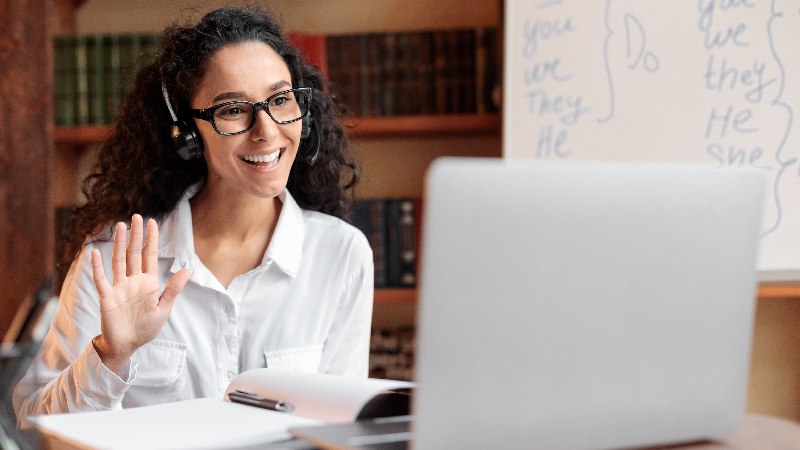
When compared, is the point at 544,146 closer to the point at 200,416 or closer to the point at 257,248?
the point at 257,248

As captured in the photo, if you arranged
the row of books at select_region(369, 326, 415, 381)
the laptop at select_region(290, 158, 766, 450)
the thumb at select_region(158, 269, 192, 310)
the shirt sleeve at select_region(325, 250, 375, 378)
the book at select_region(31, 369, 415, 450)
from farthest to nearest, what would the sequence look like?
the row of books at select_region(369, 326, 415, 381), the shirt sleeve at select_region(325, 250, 375, 378), the thumb at select_region(158, 269, 192, 310), the book at select_region(31, 369, 415, 450), the laptop at select_region(290, 158, 766, 450)

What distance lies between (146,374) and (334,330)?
328 millimetres


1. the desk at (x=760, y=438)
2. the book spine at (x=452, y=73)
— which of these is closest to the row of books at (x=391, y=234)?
the book spine at (x=452, y=73)

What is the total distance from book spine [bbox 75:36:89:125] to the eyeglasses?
0.80m

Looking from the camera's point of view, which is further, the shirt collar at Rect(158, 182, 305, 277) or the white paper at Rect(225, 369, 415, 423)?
the shirt collar at Rect(158, 182, 305, 277)

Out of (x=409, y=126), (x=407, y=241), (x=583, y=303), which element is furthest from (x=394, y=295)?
(x=583, y=303)

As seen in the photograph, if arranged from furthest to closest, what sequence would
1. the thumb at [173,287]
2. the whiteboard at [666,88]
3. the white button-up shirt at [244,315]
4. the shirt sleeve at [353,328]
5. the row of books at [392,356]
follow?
the row of books at [392,356] → the whiteboard at [666,88] → the shirt sleeve at [353,328] → the white button-up shirt at [244,315] → the thumb at [173,287]

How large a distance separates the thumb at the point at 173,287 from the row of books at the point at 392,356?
1024 mm

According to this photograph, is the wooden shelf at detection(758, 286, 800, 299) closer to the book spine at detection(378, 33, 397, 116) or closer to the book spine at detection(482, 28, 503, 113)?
the book spine at detection(482, 28, 503, 113)

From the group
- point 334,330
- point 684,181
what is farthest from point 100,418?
point 334,330

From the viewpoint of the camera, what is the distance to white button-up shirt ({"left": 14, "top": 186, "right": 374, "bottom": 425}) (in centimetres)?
112

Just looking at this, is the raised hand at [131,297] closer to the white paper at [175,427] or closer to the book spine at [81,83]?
the white paper at [175,427]

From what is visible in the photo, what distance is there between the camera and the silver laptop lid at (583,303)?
42cm

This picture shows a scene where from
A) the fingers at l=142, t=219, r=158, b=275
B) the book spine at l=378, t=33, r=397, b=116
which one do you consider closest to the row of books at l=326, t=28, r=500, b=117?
the book spine at l=378, t=33, r=397, b=116
